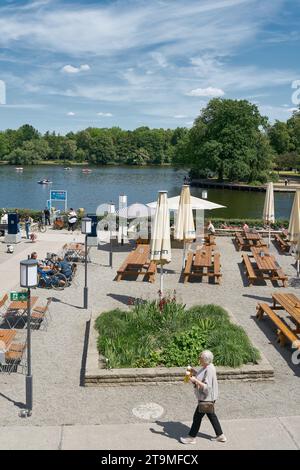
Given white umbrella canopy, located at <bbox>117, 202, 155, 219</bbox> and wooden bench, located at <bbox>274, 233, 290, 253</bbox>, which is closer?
white umbrella canopy, located at <bbox>117, 202, 155, 219</bbox>

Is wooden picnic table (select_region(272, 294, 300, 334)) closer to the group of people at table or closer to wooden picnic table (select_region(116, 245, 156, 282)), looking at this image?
wooden picnic table (select_region(116, 245, 156, 282))

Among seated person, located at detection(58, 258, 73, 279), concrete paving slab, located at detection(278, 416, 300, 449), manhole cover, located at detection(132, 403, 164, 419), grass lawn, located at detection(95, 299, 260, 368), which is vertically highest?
seated person, located at detection(58, 258, 73, 279)

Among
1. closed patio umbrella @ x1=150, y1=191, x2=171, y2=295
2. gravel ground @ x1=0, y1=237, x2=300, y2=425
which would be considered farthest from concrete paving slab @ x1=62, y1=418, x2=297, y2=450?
closed patio umbrella @ x1=150, y1=191, x2=171, y2=295

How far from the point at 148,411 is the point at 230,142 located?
69.5 m

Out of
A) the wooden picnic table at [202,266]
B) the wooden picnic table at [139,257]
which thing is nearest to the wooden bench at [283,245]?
the wooden picnic table at [202,266]

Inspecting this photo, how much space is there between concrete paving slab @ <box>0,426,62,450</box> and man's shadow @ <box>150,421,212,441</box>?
4.94 feet

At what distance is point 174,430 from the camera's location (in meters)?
7.44

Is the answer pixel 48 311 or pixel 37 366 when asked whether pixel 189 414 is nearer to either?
pixel 37 366

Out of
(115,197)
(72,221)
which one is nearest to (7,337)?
(72,221)

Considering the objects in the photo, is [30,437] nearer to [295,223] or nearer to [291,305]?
[291,305]

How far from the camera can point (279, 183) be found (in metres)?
81.1

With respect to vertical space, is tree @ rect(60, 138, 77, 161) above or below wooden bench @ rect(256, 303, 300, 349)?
above

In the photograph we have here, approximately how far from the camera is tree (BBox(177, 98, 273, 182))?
73812mm

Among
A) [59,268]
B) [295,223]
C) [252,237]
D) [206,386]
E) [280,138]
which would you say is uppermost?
[280,138]
